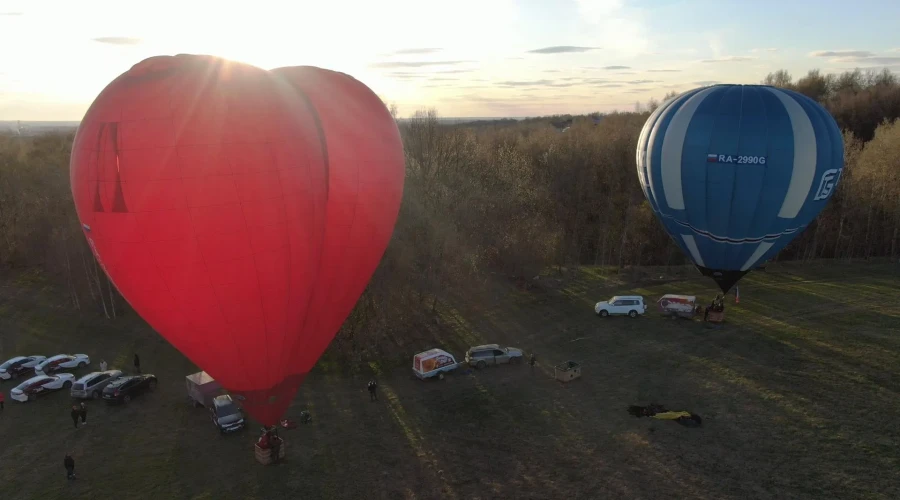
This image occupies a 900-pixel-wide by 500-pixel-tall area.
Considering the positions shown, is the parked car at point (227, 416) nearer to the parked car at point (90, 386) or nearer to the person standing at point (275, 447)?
the person standing at point (275, 447)

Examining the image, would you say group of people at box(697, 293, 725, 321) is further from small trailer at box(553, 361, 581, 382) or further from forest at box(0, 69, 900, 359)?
forest at box(0, 69, 900, 359)

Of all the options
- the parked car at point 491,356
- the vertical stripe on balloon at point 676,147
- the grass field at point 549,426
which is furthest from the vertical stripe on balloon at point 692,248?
the parked car at point 491,356

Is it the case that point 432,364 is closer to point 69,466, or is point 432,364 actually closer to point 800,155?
point 69,466

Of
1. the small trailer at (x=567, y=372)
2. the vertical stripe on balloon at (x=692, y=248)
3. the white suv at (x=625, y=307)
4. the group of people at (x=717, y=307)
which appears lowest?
the small trailer at (x=567, y=372)

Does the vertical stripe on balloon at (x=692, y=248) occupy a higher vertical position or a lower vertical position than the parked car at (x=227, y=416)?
higher

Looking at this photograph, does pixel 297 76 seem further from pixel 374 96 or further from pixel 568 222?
pixel 568 222

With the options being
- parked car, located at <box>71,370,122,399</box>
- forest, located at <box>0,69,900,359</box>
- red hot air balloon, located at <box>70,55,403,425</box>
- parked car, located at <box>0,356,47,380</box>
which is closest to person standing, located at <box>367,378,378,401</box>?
forest, located at <box>0,69,900,359</box>

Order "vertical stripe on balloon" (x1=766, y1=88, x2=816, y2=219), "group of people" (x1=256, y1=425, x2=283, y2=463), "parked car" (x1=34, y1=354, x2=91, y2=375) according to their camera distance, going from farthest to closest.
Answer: "parked car" (x1=34, y1=354, x2=91, y2=375)
"vertical stripe on balloon" (x1=766, y1=88, x2=816, y2=219)
"group of people" (x1=256, y1=425, x2=283, y2=463)

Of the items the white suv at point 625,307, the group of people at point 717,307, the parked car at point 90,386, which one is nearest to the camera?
the parked car at point 90,386
